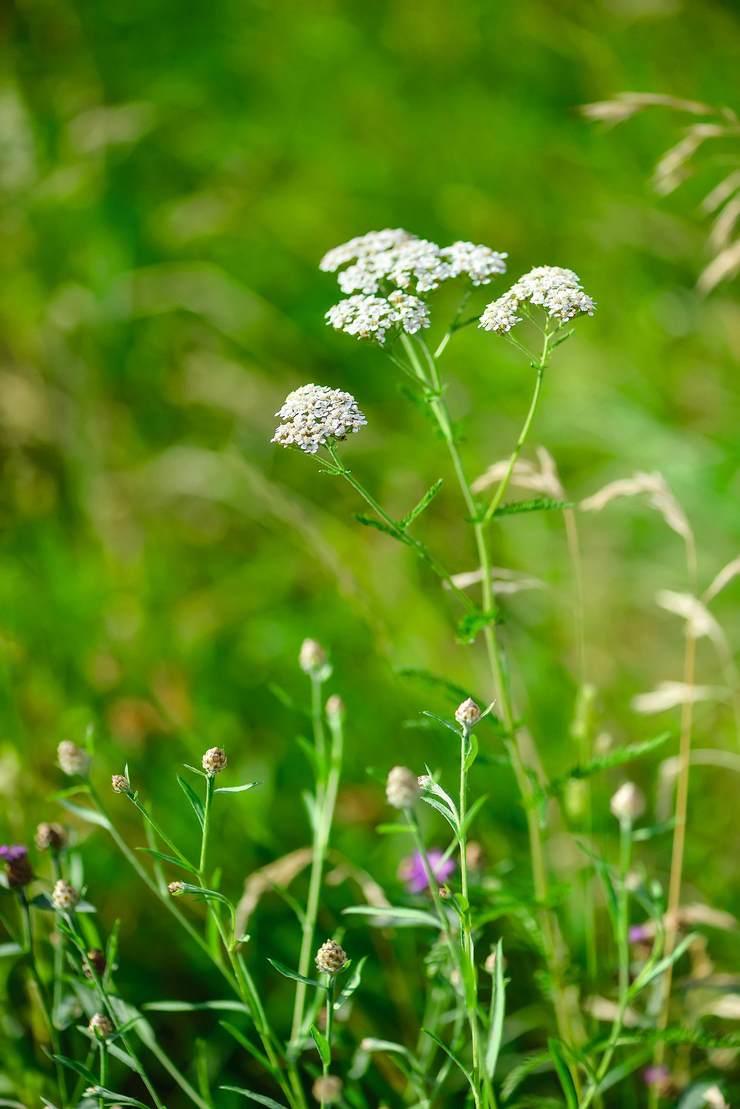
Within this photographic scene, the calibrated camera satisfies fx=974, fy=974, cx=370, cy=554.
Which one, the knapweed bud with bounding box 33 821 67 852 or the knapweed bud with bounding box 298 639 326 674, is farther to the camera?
the knapweed bud with bounding box 298 639 326 674

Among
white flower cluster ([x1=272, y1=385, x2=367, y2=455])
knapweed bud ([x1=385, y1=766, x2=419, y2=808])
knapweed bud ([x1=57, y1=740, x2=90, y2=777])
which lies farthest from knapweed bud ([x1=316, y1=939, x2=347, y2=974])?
white flower cluster ([x1=272, y1=385, x2=367, y2=455])

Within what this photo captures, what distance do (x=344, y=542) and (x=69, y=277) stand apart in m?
1.31

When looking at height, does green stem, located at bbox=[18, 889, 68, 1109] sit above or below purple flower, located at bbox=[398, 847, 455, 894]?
above

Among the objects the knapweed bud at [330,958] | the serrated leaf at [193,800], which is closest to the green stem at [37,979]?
the serrated leaf at [193,800]

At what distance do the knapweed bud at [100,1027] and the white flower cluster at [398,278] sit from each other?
2.64 feet

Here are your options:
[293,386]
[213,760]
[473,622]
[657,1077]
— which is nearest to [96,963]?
[213,760]

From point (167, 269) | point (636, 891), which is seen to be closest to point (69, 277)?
point (167, 269)

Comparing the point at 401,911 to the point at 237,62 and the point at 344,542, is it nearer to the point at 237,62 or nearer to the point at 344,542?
the point at 344,542

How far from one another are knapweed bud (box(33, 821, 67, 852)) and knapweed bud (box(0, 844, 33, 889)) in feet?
0.09

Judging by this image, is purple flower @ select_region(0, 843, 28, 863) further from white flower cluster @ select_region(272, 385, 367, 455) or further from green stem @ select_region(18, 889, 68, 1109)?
white flower cluster @ select_region(272, 385, 367, 455)

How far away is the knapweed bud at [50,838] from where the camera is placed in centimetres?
116

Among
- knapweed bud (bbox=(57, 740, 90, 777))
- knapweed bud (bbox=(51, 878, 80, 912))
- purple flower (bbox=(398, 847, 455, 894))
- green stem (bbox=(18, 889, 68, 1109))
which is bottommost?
purple flower (bbox=(398, 847, 455, 894))

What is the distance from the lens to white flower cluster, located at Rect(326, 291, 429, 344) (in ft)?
3.60

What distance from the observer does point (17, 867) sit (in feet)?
3.85
